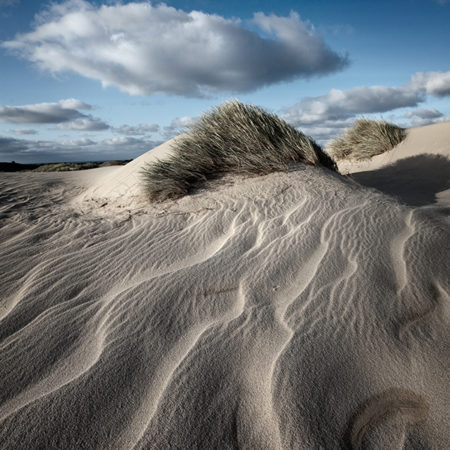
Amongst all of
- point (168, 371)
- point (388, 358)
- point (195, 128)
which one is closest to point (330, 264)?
point (388, 358)

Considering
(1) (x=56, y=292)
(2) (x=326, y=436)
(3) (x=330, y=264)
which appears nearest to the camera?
(2) (x=326, y=436)

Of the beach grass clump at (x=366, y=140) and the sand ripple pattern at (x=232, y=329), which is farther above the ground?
the beach grass clump at (x=366, y=140)

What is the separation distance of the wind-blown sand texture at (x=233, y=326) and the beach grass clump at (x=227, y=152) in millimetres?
519

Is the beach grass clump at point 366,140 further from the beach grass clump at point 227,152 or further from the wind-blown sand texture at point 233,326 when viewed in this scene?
the wind-blown sand texture at point 233,326

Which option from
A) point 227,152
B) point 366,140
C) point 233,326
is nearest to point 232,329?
point 233,326

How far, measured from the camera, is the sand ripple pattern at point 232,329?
1.39m

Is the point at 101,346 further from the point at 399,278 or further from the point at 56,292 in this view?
the point at 399,278

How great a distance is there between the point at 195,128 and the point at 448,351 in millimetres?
3966

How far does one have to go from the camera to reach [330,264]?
94.2 inches

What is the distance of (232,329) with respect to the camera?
6.08 feet

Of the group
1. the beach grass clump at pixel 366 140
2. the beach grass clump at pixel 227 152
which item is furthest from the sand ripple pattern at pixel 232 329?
the beach grass clump at pixel 366 140

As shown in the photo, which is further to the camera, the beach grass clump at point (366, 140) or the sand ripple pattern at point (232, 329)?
the beach grass clump at point (366, 140)

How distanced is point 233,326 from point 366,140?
8.07m

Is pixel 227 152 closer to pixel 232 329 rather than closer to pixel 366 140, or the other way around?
pixel 232 329
